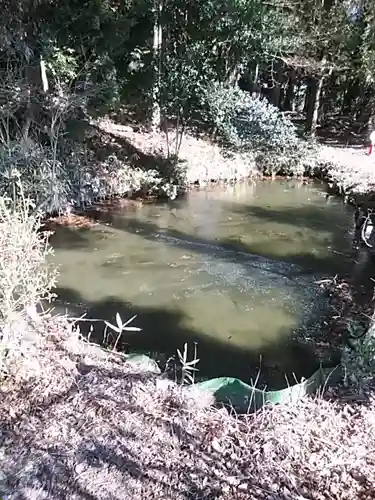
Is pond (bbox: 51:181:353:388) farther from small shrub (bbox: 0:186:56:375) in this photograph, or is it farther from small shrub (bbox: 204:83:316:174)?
small shrub (bbox: 204:83:316:174)

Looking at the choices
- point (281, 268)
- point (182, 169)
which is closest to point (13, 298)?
point (281, 268)

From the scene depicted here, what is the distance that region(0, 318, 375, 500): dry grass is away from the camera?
203 centimetres

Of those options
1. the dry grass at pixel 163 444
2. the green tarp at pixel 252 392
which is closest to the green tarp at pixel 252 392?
the green tarp at pixel 252 392

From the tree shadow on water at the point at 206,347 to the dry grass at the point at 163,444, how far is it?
1372 mm

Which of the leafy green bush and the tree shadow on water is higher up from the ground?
the leafy green bush

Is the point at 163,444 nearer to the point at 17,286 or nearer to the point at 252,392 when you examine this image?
the point at 252,392

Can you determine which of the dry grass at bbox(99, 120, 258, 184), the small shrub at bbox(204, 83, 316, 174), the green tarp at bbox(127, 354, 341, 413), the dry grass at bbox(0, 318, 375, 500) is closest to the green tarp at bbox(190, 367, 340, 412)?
the green tarp at bbox(127, 354, 341, 413)

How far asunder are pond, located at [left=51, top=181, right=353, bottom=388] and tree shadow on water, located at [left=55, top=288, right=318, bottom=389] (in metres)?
0.01

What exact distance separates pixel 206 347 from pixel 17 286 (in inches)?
85.2

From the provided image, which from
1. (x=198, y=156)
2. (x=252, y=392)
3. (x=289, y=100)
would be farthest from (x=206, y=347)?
(x=289, y=100)

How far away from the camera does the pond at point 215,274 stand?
450 cm

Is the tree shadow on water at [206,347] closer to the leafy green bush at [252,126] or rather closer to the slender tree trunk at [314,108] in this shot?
the leafy green bush at [252,126]

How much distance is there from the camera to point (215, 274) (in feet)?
19.9

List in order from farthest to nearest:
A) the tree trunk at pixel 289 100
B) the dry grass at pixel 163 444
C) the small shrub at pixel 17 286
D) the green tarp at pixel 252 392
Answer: the tree trunk at pixel 289 100
the green tarp at pixel 252 392
the small shrub at pixel 17 286
the dry grass at pixel 163 444
